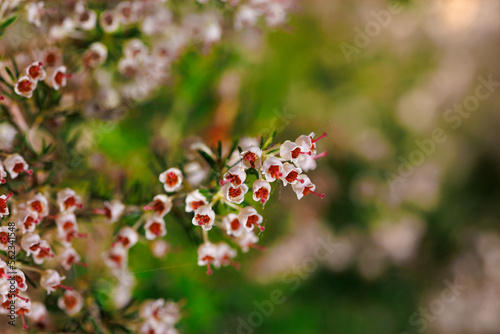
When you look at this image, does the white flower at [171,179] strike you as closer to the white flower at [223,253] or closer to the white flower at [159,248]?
the white flower at [223,253]

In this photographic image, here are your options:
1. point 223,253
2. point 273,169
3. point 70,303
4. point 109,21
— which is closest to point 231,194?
point 273,169

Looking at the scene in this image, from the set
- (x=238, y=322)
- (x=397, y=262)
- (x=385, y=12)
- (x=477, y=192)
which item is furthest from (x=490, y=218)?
(x=238, y=322)

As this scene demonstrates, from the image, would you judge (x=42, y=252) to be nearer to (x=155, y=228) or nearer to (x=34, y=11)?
(x=155, y=228)

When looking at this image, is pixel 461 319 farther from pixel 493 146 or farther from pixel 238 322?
pixel 238 322

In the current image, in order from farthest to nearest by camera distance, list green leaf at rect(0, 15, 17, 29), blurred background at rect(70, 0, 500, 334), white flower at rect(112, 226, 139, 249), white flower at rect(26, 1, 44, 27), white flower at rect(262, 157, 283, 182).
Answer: blurred background at rect(70, 0, 500, 334), white flower at rect(112, 226, 139, 249), white flower at rect(26, 1, 44, 27), green leaf at rect(0, 15, 17, 29), white flower at rect(262, 157, 283, 182)

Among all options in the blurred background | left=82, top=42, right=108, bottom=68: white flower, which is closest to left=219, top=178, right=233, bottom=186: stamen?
left=82, top=42, right=108, bottom=68: white flower

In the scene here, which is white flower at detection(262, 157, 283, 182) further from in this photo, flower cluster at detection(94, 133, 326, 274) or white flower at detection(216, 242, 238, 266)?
→ white flower at detection(216, 242, 238, 266)

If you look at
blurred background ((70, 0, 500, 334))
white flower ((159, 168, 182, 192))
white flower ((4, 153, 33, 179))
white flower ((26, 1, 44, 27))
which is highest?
blurred background ((70, 0, 500, 334))

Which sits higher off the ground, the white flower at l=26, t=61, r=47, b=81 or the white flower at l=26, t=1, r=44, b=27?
the white flower at l=26, t=1, r=44, b=27
